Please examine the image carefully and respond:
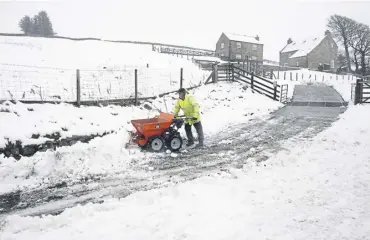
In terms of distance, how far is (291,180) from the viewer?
5828mm

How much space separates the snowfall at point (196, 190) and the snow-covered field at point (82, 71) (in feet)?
7.88

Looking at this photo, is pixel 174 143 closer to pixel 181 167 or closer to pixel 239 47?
pixel 181 167

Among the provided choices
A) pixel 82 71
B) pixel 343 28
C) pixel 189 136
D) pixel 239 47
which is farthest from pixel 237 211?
pixel 343 28

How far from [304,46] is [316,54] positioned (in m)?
4.51

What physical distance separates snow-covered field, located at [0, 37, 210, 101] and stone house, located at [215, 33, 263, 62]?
23736 mm

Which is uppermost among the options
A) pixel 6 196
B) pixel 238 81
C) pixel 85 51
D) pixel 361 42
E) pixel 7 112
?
pixel 361 42

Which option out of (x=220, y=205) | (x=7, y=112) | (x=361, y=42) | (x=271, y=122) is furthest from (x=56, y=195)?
(x=361, y=42)

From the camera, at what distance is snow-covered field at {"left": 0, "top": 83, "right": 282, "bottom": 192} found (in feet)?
21.2

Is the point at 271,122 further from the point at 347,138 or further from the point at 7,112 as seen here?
the point at 7,112

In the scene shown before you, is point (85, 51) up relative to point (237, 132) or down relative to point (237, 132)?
up

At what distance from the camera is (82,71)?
18.9 m

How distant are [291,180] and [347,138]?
4425 mm

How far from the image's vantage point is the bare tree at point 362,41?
5147 cm

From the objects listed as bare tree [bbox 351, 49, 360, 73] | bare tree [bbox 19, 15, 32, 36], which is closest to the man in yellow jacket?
bare tree [bbox 351, 49, 360, 73]
